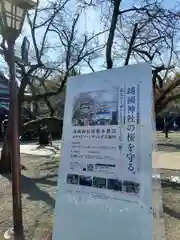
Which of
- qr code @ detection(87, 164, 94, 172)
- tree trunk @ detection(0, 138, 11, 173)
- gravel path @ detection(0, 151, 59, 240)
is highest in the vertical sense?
qr code @ detection(87, 164, 94, 172)

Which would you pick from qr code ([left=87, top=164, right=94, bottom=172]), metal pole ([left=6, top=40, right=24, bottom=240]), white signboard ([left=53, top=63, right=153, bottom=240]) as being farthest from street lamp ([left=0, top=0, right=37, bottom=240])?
qr code ([left=87, top=164, right=94, bottom=172])

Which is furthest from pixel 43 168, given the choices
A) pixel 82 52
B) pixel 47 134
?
pixel 47 134

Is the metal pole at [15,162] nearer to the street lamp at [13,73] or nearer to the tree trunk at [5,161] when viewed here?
the street lamp at [13,73]

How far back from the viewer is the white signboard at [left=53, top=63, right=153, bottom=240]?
2945 millimetres

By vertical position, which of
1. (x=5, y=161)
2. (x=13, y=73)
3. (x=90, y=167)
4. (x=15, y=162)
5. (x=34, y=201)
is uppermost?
(x=13, y=73)

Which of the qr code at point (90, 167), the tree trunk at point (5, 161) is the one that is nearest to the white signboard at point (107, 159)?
the qr code at point (90, 167)

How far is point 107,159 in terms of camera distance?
3.16m

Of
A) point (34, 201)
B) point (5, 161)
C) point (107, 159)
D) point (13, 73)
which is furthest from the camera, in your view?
point (5, 161)

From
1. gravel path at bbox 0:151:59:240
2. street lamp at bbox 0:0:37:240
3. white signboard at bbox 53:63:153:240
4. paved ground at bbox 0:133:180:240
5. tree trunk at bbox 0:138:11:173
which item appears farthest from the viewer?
tree trunk at bbox 0:138:11:173

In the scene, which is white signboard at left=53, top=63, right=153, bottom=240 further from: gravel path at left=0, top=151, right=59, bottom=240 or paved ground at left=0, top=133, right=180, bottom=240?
gravel path at left=0, top=151, right=59, bottom=240

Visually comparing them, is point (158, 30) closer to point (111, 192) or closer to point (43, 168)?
point (43, 168)

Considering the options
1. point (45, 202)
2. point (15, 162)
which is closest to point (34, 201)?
point (45, 202)

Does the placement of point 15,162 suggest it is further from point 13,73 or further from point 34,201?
point 34,201

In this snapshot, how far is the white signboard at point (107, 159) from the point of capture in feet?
9.66
